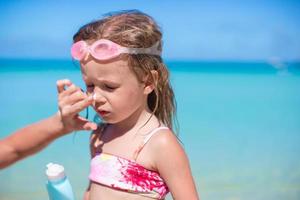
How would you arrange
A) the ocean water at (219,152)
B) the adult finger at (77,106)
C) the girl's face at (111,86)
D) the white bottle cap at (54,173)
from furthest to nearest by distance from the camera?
the ocean water at (219,152) < the white bottle cap at (54,173) < the girl's face at (111,86) < the adult finger at (77,106)

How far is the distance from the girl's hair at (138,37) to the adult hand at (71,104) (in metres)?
0.29

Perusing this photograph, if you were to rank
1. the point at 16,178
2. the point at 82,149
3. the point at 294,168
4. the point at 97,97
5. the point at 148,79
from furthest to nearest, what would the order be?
the point at 82,149 < the point at 294,168 < the point at 16,178 < the point at 148,79 < the point at 97,97

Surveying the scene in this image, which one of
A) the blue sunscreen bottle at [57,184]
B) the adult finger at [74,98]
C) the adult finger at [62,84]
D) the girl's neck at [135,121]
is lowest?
the blue sunscreen bottle at [57,184]

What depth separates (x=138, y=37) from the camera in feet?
7.10

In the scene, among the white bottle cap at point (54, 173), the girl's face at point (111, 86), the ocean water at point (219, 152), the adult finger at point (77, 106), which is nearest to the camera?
the adult finger at point (77, 106)

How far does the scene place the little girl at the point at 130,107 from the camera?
2074 mm

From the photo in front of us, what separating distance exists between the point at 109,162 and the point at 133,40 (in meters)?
0.50

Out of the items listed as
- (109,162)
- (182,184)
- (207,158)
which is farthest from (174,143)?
(207,158)

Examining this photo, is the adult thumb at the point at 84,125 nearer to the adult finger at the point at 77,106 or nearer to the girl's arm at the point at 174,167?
the adult finger at the point at 77,106

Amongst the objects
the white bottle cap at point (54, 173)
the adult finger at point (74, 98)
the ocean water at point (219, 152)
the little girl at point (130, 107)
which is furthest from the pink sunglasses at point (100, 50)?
the ocean water at point (219, 152)

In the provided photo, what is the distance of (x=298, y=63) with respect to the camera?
97.6ft

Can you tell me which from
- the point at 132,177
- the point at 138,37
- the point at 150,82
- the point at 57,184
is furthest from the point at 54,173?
the point at 138,37

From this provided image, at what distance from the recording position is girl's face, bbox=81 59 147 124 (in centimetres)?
206

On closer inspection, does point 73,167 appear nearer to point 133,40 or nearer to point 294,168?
point 294,168
